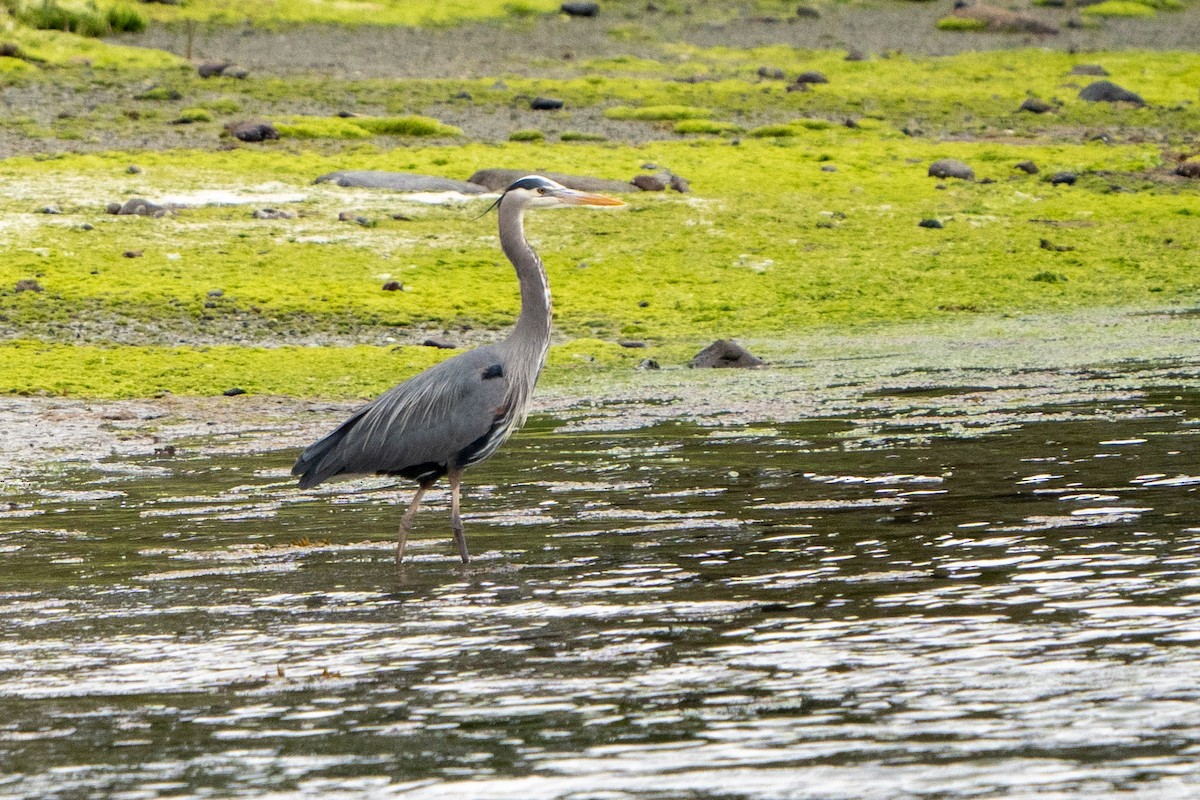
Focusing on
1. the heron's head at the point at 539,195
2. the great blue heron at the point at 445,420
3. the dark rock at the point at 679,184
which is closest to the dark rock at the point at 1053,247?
the dark rock at the point at 679,184

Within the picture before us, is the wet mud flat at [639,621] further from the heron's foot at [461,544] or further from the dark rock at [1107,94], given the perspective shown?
the dark rock at [1107,94]

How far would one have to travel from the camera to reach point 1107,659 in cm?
697

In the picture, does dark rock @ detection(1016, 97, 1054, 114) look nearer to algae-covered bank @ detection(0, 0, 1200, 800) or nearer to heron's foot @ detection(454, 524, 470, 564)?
algae-covered bank @ detection(0, 0, 1200, 800)

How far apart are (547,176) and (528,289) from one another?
14.4 metres

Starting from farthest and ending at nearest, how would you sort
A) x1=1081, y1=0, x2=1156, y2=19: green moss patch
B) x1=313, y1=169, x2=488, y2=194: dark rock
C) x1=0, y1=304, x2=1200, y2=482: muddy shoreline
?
x1=1081, y1=0, x2=1156, y2=19: green moss patch → x1=313, y1=169, x2=488, y2=194: dark rock → x1=0, y1=304, x2=1200, y2=482: muddy shoreline

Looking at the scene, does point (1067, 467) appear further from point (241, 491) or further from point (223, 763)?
point (223, 763)

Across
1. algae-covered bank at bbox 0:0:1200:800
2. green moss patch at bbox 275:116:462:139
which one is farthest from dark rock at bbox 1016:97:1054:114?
green moss patch at bbox 275:116:462:139

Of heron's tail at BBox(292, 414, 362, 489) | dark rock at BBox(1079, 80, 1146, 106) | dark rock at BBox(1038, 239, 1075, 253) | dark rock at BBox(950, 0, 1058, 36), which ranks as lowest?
heron's tail at BBox(292, 414, 362, 489)

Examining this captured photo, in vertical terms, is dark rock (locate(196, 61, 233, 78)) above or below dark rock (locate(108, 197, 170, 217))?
above

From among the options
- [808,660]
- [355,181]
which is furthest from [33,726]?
[355,181]

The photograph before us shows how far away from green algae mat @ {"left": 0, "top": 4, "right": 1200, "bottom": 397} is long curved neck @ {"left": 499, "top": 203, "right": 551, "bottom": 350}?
547 cm

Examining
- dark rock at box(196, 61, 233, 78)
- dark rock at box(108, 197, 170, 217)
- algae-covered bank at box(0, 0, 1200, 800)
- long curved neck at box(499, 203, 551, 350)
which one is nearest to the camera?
algae-covered bank at box(0, 0, 1200, 800)

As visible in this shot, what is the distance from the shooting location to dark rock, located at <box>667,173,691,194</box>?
25.2m

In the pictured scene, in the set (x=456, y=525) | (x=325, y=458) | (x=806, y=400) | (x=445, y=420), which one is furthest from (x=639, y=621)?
(x=806, y=400)
